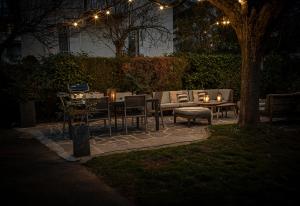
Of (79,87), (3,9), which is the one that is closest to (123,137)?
(79,87)

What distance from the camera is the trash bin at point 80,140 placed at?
7.58 meters

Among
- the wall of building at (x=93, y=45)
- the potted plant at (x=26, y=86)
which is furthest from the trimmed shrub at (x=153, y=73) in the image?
the wall of building at (x=93, y=45)

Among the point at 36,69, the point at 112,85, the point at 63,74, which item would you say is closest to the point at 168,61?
the point at 112,85

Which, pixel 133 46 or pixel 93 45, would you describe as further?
pixel 133 46

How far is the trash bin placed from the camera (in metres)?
7.58

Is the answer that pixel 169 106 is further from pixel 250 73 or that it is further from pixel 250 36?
pixel 250 36

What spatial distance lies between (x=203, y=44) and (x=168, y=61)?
739 cm

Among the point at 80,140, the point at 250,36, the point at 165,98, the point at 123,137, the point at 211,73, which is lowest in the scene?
the point at 123,137

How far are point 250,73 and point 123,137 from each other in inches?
149

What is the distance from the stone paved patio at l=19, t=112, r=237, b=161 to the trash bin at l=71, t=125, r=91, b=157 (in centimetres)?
17

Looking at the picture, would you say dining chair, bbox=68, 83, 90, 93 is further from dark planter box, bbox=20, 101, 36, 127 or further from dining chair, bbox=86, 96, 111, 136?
dining chair, bbox=86, 96, 111, 136

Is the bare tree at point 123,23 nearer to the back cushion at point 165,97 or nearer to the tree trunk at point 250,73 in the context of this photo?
the back cushion at point 165,97

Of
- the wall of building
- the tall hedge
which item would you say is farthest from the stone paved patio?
the wall of building

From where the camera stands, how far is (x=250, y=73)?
9398 millimetres
